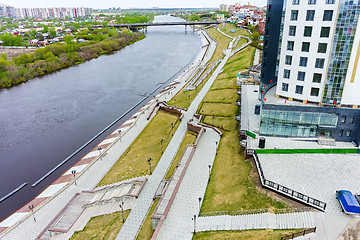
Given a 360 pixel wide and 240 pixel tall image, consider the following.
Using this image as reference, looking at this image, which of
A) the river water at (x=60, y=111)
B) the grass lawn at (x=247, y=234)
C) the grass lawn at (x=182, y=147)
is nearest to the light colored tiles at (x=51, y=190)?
the river water at (x=60, y=111)

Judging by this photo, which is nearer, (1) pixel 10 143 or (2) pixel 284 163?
(2) pixel 284 163

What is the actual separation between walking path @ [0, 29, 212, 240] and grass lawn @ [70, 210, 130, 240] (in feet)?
20.3

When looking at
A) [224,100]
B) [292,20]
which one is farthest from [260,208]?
[224,100]

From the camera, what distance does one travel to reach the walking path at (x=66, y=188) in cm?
3341

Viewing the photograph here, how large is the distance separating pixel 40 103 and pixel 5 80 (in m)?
26.7

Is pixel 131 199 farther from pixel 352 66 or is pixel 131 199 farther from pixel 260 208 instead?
pixel 352 66

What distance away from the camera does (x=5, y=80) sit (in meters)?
92.5

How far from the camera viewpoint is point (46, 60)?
11331cm

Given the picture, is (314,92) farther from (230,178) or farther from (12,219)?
(12,219)

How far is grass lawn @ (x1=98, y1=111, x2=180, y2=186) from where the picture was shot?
135 ft

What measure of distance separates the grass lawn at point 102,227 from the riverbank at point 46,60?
8116cm

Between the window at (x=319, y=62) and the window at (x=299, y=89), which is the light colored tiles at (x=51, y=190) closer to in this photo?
the window at (x=299, y=89)

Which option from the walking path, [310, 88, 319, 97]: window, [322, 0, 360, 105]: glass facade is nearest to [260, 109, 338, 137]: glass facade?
[322, 0, 360, 105]: glass facade

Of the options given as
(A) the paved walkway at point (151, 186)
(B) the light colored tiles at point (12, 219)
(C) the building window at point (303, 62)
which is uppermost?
(C) the building window at point (303, 62)
